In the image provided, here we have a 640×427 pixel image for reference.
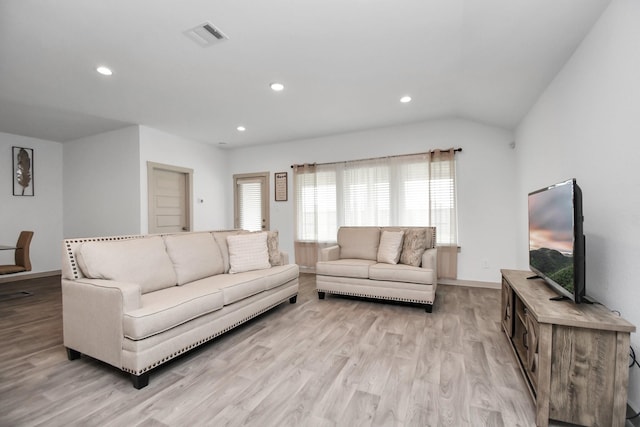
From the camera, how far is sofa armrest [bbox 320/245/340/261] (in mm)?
3781

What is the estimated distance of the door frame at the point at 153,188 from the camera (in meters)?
4.54

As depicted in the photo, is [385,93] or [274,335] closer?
[274,335]

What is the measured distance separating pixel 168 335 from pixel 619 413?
250 centimetres

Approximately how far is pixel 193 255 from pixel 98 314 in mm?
1012

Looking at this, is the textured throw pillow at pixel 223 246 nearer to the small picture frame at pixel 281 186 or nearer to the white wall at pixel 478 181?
the small picture frame at pixel 281 186

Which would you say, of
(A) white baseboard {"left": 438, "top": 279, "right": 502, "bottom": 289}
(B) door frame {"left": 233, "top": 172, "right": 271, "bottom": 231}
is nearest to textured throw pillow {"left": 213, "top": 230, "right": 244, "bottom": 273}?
(B) door frame {"left": 233, "top": 172, "right": 271, "bottom": 231}

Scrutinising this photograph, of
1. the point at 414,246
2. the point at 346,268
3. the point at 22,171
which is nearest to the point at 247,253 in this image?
the point at 346,268

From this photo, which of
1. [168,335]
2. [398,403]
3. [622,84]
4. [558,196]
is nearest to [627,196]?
[558,196]

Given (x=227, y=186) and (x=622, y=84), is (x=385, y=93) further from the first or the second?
(x=227, y=186)

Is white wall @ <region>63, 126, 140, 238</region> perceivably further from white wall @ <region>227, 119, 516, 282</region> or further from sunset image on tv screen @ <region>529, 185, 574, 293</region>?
sunset image on tv screen @ <region>529, 185, 574, 293</region>

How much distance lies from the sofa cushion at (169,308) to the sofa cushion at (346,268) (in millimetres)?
1536

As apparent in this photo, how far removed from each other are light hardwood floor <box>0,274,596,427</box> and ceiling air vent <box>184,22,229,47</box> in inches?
97.7

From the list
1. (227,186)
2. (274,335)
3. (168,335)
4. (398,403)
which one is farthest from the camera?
(227,186)

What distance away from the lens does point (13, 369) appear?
6.56 feet
